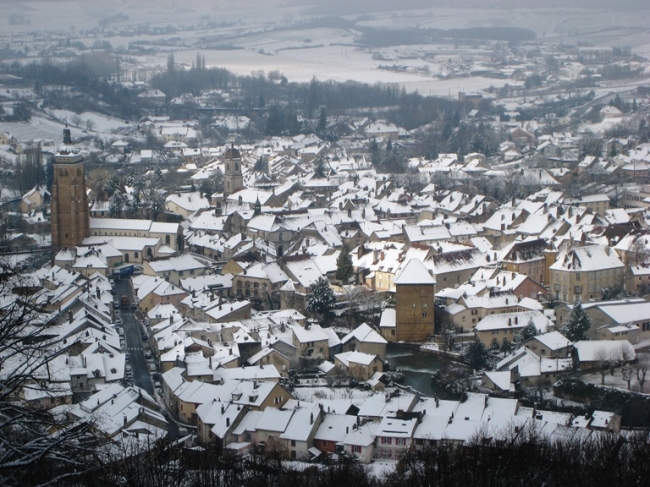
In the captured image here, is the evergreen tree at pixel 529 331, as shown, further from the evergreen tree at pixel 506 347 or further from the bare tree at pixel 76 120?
the bare tree at pixel 76 120

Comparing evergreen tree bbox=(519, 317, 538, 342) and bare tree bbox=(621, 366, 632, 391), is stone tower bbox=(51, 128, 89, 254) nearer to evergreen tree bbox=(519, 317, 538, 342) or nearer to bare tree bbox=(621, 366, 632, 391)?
evergreen tree bbox=(519, 317, 538, 342)

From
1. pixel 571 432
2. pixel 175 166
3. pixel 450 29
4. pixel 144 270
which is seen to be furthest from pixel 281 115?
pixel 450 29

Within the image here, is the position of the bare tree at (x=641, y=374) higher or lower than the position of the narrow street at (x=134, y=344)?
higher

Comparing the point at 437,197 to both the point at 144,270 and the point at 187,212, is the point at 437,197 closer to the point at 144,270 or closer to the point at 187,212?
Answer: the point at 187,212

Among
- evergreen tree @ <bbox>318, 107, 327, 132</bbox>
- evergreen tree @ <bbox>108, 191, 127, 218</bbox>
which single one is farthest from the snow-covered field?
evergreen tree @ <bbox>108, 191, 127, 218</bbox>

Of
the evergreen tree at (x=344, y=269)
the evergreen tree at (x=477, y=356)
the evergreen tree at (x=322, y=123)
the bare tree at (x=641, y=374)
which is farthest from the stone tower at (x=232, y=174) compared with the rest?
the evergreen tree at (x=322, y=123)

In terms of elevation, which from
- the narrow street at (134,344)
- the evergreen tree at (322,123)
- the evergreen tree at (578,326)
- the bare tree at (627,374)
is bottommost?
the evergreen tree at (322,123)

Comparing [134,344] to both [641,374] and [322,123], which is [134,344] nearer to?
[641,374]
